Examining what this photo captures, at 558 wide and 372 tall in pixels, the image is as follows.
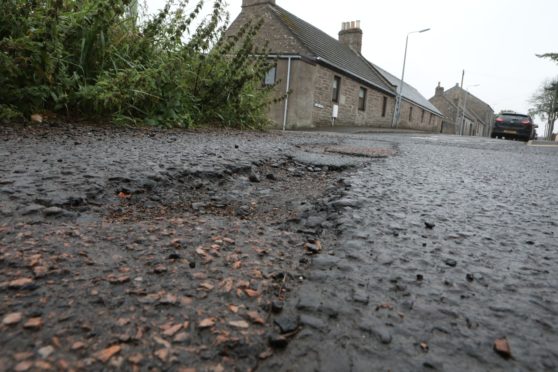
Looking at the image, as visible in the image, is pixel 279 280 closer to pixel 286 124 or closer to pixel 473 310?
pixel 473 310

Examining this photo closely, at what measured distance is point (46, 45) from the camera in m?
3.00

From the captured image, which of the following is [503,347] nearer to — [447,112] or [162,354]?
[162,354]

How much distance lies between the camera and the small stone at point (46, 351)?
613mm

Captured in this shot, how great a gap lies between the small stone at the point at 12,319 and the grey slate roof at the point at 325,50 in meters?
17.9

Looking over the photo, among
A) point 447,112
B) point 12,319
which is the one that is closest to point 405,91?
point 447,112

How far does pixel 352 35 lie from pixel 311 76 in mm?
10540

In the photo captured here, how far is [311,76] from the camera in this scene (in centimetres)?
1758

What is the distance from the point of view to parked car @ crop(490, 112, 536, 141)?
62.0ft

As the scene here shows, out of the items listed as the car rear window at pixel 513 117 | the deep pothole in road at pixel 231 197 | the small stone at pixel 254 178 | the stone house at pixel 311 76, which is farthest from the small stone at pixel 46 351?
the car rear window at pixel 513 117

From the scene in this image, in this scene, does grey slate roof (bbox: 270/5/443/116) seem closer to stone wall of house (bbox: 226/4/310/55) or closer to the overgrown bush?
stone wall of house (bbox: 226/4/310/55)

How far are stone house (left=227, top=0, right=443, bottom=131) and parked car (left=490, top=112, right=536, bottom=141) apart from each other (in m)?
7.23

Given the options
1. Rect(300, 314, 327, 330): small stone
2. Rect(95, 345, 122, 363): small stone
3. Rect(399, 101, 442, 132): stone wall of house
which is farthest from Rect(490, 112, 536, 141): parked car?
Rect(95, 345, 122, 363): small stone

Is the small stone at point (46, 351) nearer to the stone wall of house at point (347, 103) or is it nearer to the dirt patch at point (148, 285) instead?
the dirt patch at point (148, 285)

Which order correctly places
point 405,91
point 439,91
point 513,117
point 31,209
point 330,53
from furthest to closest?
point 439,91 < point 405,91 < point 330,53 < point 513,117 < point 31,209
